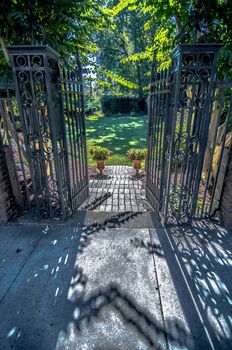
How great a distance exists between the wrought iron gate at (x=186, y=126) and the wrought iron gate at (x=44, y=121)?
1.30m

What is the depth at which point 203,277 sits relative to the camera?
6.56ft

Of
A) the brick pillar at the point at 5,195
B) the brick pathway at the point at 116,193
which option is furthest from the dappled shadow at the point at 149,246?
the brick pillar at the point at 5,195

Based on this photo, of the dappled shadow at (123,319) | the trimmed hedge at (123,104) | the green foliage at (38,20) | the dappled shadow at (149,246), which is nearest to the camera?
the dappled shadow at (123,319)

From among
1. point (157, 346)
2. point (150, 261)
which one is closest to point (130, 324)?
point (157, 346)

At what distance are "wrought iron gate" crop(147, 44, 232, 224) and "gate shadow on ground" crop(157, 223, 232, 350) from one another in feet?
1.04

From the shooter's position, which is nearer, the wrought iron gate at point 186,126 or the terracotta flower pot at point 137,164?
the wrought iron gate at point 186,126

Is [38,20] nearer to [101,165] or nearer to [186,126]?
[186,126]

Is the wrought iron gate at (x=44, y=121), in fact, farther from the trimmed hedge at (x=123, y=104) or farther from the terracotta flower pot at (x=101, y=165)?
the trimmed hedge at (x=123, y=104)

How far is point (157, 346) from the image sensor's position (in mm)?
1440

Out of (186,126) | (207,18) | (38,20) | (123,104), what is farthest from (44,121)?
(123,104)

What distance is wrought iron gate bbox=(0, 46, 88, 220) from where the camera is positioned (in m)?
2.24

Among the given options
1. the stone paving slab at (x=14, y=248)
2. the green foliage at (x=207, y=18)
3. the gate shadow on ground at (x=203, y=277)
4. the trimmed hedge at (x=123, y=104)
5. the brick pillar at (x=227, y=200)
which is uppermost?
the green foliage at (x=207, y=18)

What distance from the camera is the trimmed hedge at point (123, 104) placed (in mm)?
21641

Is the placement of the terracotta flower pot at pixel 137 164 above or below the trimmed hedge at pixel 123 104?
below
